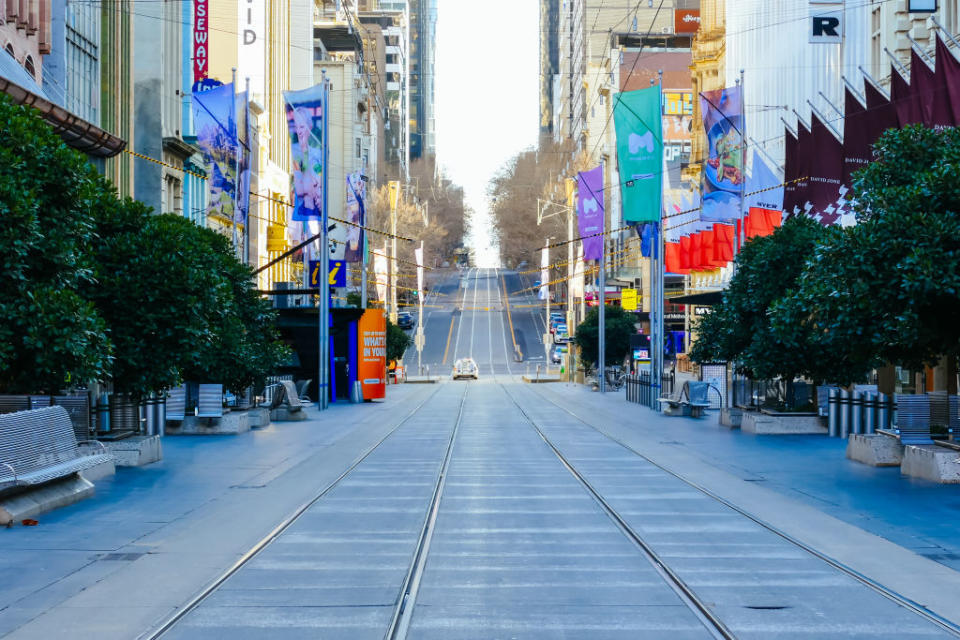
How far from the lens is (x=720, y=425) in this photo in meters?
32.1

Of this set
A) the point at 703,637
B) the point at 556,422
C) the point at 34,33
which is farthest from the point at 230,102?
the point at 703,637

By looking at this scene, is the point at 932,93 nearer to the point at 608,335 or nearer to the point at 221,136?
the point at 221,136

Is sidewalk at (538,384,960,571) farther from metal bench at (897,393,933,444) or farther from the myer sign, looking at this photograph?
the myer sign

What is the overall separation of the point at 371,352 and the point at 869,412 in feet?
83.3

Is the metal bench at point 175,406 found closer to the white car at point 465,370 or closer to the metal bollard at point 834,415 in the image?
the metal bollard at point 834,415

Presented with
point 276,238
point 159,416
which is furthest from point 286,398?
point 276,238

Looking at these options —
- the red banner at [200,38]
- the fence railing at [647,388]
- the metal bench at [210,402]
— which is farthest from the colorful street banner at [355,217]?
the metal bench at [210,402]

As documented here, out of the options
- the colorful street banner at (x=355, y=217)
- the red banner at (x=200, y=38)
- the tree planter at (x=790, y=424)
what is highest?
the red banner at (x=200, y=38)

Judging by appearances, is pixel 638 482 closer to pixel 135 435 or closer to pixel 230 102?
pixel 135 435

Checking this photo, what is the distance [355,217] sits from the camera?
161ft

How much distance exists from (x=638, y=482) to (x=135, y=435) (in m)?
9.17

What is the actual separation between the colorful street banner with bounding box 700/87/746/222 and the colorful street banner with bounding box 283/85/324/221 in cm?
1338

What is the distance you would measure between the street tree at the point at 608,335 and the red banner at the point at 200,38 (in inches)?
1040

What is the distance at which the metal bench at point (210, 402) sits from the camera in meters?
28.1
